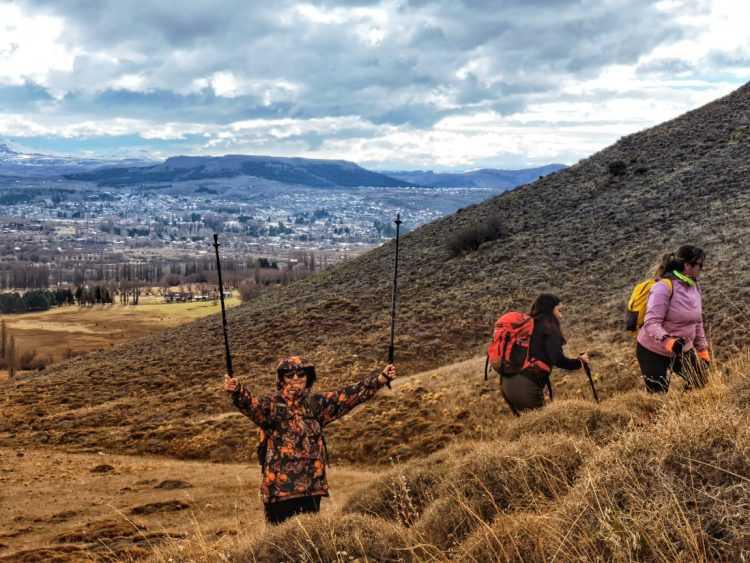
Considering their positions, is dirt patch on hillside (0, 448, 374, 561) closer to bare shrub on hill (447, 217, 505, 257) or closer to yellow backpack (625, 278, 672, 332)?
yellow backpack (625, 278, 672, 332)

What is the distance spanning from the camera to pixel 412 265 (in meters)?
32.9

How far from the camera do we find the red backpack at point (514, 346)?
7.64 meters

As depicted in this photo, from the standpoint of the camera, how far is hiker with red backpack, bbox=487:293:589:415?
24.7 ft

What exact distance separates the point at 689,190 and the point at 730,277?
45.3 feet

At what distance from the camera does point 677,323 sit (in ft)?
23.6

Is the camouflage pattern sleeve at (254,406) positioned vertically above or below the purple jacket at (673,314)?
below

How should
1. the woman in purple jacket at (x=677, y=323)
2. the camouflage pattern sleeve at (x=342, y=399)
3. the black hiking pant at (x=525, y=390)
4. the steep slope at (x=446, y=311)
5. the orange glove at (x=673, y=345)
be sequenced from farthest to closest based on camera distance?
the steep slope at (x=446, y=311) < the black hiking pant at (x=525, y=390) < the woman in purple jacket at (x=677, y=323) < the orange glove at (x=673, y=345) < the camouflage pattern sleeve at (x=342, y=399)

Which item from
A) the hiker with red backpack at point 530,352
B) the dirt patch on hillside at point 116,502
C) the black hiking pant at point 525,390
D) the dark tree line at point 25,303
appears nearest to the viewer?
the hiker with red backpack at point 530,352

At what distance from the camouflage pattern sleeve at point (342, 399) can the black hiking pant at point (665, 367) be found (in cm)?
341

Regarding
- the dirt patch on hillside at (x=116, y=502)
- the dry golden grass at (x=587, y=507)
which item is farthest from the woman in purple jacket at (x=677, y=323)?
the dirt patch on hillside at (x=116, y=502)

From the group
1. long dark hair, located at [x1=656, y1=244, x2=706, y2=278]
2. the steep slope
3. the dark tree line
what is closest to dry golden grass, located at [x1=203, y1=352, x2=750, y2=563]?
long dark hair, located at [x1=656, y1=244, x2=706, y2=278]

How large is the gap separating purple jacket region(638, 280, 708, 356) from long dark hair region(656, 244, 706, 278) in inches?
6.2

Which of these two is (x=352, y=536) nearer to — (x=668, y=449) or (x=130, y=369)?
(x=668, y=449)

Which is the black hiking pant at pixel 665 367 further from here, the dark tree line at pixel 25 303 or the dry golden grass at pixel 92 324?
the dark tree line at pixel 25 303
